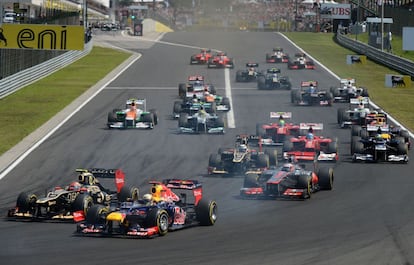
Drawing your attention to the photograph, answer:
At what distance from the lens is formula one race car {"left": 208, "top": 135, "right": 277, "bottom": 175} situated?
30375 mm

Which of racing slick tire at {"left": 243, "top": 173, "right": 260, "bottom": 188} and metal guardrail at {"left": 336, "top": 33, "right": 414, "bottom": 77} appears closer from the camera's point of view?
racing slick tire at {"left": 243, "top": 173, "right": 260, "bottom": 188}

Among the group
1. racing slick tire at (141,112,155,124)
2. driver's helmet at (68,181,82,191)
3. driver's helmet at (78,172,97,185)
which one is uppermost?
racing slick tire at (141,112,155,124)

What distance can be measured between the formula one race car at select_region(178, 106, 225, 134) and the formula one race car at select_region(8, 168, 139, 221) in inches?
598

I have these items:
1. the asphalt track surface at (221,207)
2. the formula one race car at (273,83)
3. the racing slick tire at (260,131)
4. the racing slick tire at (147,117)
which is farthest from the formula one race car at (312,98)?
the racing slick tire at (260,131)

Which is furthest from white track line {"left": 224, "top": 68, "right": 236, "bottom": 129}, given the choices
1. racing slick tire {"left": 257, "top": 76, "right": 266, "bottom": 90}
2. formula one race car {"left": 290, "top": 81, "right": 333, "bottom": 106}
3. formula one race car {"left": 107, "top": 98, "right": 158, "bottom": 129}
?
Result: formula one race car {"left": 107, "top": 98, "right": 158, "bottom": 129}

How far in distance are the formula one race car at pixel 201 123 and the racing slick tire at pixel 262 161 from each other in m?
10.0

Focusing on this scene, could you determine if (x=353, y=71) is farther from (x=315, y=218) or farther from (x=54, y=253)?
(x=54, y=253)

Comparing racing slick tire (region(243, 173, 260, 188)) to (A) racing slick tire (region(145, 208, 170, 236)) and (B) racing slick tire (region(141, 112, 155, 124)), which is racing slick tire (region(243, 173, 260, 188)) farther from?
(B) racing slick tire (region(141, 112, 155, 124))

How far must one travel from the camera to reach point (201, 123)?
40625 mm

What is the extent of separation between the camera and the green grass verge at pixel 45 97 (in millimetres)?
41656

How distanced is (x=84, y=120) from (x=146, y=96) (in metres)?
10.8

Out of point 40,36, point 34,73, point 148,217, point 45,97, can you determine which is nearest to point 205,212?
point 148,217

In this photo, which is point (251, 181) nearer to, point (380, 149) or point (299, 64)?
point (380, 149)

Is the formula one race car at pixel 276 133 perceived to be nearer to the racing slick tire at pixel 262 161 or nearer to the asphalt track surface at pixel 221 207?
the asphalt track surface at pixel 221 207
